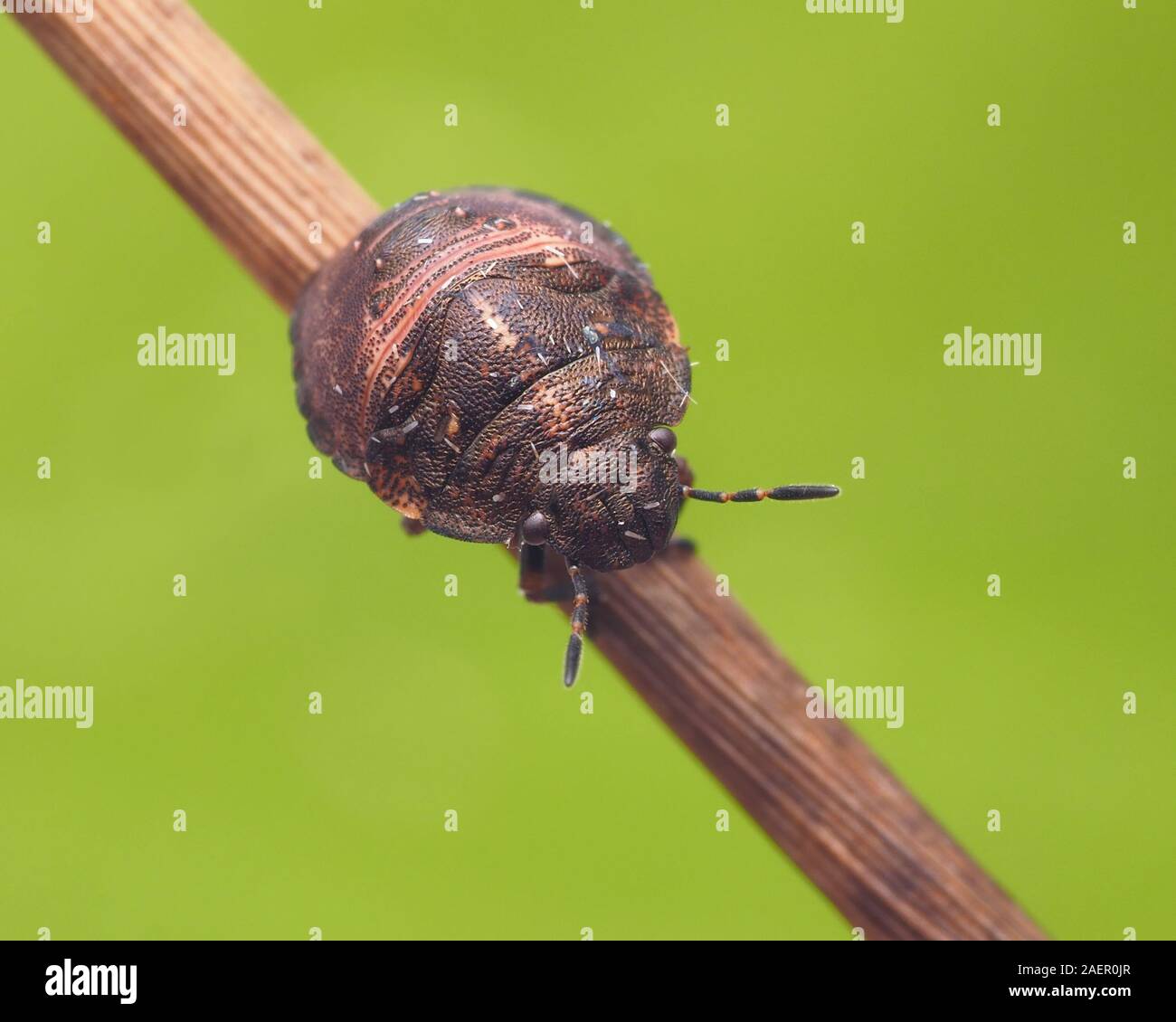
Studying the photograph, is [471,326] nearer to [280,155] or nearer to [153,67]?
[280,155]

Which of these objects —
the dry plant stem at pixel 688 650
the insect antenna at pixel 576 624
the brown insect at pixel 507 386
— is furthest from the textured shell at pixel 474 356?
the dry plant stem at pixel 688 650

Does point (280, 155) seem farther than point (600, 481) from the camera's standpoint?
Yes

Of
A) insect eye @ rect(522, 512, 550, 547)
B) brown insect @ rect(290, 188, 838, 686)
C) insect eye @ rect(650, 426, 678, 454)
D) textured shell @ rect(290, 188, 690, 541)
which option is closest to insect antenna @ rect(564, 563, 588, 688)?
brown insect @ rect(290, 188, 838, 686)

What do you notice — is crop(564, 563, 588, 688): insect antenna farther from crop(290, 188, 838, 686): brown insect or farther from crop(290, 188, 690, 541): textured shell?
crop(290, 188, 690, 541): textured shell

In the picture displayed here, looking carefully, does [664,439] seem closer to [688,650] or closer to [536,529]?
[536,529]

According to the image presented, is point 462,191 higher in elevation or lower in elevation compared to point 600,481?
higher

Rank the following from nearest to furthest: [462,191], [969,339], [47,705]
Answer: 1. [462,191]
2. [47,705]
3. [969,339]

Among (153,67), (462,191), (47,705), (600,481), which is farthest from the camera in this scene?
(47,705)

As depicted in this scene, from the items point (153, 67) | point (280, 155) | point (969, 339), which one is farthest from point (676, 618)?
point (969, 339)
